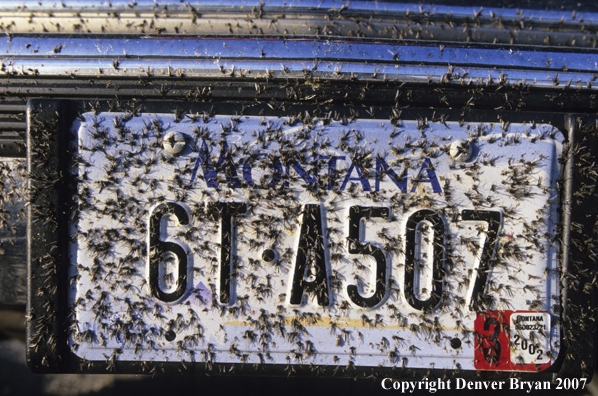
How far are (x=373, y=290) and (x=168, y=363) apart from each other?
1.14 m

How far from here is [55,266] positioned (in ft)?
5.94

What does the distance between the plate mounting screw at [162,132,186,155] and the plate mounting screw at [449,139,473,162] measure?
4.49 ft

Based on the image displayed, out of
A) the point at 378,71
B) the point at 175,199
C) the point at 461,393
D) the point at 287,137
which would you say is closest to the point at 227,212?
the point at 175,199

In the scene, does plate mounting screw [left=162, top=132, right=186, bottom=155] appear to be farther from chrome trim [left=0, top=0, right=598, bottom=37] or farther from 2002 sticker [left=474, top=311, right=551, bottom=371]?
2002 sticker [left=474, top=311, right=551, bottom=371]

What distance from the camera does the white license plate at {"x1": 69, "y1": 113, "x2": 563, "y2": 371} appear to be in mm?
1796

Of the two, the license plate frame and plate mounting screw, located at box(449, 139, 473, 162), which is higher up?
plate mounting screw, located at box(449, 139, 473, 162)

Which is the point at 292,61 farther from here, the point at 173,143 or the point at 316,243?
the point at 316,243


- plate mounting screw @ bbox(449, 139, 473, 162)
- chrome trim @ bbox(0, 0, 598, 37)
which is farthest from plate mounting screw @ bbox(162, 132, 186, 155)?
plate mounting screw @ bbox(449, 139, 473, 162)

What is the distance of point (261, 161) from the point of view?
181 cm

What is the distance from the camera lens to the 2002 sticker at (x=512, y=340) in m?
1.83

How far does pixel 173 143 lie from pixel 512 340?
2027 mm

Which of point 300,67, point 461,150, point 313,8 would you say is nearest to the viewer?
point 461,150

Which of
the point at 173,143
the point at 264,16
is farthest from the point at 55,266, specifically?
the point at 264,16

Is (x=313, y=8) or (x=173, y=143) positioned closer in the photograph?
(x=173, y=143)
